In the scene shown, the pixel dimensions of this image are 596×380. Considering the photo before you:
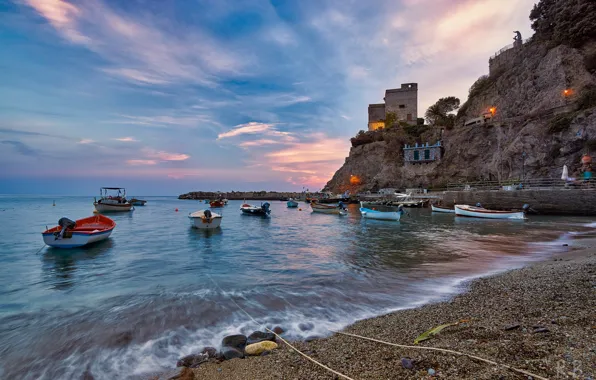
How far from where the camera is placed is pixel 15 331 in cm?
652

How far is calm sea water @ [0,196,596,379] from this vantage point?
5.61 m

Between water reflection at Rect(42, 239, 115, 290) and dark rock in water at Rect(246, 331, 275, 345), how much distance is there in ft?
26.6

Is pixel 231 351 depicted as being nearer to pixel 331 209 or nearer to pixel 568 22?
pixel 331 209

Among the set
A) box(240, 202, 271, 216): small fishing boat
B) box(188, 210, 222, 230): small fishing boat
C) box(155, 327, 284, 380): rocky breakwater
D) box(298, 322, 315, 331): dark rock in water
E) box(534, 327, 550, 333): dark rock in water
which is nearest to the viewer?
box(534, 327, 550, 333): dark rock in water

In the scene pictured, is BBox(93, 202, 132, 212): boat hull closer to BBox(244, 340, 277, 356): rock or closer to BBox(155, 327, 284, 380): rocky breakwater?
BBox(155, 327, 284, 380): rocky breakwater

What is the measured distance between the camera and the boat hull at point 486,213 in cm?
A: 2895

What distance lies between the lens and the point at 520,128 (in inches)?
1842

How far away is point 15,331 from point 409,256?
547 inches

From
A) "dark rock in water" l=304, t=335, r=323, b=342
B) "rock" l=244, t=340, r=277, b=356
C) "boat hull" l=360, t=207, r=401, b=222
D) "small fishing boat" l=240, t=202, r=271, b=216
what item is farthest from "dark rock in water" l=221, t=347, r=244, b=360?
"small fishing boat" l=240, t=202, r=271, b=216

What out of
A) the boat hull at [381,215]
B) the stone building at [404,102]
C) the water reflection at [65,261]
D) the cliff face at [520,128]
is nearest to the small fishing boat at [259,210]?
the boat hull at [381,215]

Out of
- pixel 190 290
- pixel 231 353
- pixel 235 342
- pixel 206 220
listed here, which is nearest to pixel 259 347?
pixel 231 353

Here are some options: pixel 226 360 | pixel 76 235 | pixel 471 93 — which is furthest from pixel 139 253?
pixel 471 93

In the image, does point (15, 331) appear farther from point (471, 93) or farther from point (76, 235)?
point (471, 93)

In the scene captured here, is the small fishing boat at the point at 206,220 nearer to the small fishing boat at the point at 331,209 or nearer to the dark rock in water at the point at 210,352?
the dark rock in water at the point at 210,352
